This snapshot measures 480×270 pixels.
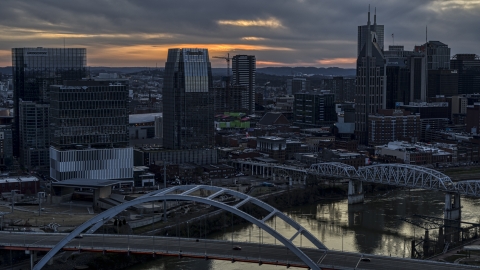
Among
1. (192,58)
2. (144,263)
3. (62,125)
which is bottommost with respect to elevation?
(144,263)

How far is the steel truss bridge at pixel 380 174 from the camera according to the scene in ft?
85.4

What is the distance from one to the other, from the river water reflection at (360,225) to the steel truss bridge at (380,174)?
797 millimetres

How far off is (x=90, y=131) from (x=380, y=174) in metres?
11.0

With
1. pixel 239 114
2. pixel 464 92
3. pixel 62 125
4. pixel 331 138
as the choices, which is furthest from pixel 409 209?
pixel 464 92

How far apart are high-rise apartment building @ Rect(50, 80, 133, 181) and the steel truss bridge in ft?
23.4

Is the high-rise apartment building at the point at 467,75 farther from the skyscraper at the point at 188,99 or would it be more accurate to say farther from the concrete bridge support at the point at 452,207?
the concrete bridge support at the point at 452,207

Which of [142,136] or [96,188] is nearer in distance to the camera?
[96,188]

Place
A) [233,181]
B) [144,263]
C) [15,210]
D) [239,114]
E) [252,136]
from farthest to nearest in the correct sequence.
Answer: [239,114]
[252,136]
[233,181]
[15,210]
[144,263]

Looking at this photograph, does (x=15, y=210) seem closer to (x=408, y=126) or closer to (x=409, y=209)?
(x=409, y=209)

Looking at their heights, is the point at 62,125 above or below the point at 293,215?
above

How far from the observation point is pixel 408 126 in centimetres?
4656

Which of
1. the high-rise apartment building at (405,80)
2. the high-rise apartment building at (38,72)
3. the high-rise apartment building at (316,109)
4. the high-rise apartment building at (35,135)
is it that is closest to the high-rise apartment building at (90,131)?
the high-rise apartment building at (35,135)

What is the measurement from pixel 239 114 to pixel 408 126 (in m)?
15.1

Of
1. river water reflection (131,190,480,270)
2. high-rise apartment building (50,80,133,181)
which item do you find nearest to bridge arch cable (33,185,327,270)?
river water reflection (131,190,480,270)
